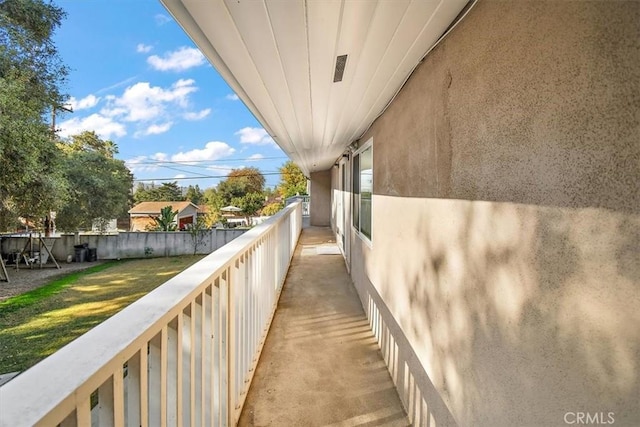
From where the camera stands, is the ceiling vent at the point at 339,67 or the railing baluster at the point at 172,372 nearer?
the railing baluster at the point at 172,372

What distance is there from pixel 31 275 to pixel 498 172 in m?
15.8

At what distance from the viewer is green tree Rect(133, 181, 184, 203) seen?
4316 cm

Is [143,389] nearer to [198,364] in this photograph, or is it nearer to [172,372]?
[172,372]

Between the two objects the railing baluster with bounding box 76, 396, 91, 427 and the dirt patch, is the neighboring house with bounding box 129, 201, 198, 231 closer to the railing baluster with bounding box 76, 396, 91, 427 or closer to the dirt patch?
the dirt patch

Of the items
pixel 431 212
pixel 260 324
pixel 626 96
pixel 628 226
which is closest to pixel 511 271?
pixel 628 226

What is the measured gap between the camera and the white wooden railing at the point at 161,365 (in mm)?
578

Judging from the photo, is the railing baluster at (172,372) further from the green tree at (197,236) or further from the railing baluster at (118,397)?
the green tree at (197,236)

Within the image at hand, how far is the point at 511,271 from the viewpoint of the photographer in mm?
1098

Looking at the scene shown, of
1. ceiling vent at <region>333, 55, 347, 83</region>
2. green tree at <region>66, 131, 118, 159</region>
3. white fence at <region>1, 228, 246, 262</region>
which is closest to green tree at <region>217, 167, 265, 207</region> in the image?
green tree at <region>66, 131, 118, 159</region>

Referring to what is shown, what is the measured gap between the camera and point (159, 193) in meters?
43.8

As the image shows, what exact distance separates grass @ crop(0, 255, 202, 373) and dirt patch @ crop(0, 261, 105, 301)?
0.40 m

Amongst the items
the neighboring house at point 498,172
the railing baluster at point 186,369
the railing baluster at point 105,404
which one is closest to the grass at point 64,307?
the railing baluster at point 186,369

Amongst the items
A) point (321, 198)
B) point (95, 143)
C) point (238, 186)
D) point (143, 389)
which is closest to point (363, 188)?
point (143, 389)

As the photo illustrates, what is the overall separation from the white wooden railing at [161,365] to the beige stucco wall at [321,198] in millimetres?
11430
